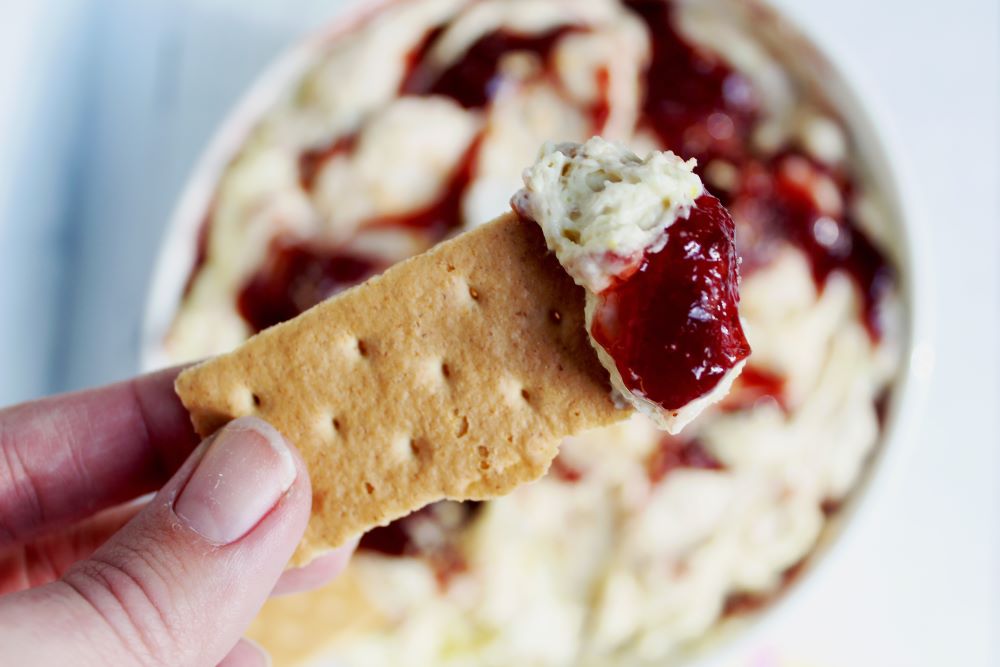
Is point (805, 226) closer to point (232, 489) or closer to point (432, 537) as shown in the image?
point (432, 537)

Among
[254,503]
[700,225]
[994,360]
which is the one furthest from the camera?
A: [994,360]

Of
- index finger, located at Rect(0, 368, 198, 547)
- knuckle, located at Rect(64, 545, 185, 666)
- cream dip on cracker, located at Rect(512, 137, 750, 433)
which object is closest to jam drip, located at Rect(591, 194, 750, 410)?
cream dip on cracker, located at Rect(512, 137, 750, 433)

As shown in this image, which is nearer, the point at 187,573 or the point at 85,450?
the point at 187,573

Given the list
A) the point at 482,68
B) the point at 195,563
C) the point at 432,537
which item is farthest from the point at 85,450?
the point at 482,68

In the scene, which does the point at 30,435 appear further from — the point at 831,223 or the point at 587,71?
the point at 831,223

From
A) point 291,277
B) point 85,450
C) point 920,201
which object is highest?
point 85,450

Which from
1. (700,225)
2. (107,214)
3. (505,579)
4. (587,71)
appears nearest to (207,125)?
(107,214)
